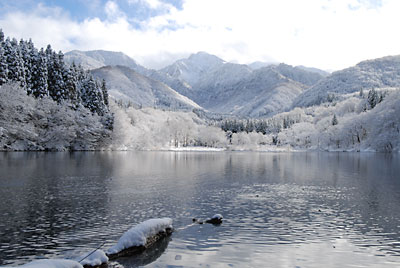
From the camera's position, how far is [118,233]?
17781mm

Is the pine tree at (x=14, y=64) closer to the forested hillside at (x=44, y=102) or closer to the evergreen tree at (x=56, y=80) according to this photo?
the forested hillside at (x=44, y=102)

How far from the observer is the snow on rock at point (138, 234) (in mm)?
14724

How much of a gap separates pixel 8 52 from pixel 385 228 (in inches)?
3389

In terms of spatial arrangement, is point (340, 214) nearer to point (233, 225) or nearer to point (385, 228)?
point (385, 228)

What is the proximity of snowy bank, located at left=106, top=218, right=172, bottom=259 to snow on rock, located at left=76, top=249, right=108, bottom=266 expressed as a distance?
0.86 m

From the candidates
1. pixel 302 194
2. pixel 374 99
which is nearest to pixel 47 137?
pixel 302 194

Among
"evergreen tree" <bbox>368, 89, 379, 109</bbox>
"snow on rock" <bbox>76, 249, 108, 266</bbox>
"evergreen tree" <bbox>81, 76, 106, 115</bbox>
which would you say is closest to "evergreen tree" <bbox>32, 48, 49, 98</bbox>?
"evergreen tree" <bbox>81, 76, 106, 115</bbox>

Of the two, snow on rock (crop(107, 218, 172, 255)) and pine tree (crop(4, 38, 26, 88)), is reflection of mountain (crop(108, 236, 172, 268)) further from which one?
pine tree (crop(4, 38, 26, 88))

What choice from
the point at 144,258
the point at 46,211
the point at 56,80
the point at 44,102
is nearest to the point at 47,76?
the point at 56,80

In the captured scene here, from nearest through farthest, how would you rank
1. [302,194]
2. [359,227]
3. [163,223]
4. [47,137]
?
[163,223], [359,227], [302,194], [47,137]

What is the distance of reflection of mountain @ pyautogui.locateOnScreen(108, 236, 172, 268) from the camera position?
13.7m

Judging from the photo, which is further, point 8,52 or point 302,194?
point 8,52

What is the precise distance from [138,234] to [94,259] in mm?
2866

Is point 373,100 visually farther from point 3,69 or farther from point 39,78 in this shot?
point 3,69
